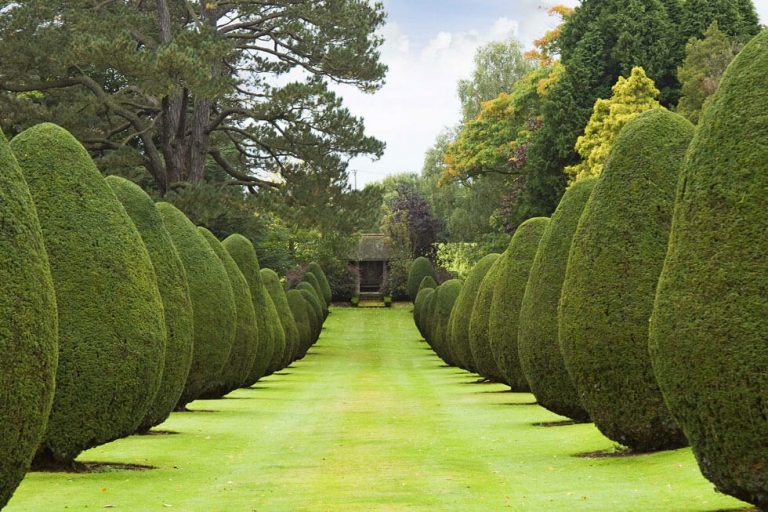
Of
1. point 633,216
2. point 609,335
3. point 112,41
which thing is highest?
point 112,41

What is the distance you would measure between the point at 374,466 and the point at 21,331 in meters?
6.66

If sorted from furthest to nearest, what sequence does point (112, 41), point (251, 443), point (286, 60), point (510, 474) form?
point (286, 60)
point (112, 41)
point (251, 443)
point (510, 474)

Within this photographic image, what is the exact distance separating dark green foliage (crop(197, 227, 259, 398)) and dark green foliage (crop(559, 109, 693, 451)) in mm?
10974

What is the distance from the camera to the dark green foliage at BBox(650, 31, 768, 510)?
8.77m

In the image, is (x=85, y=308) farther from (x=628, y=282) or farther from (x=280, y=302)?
(x=280, y=302)

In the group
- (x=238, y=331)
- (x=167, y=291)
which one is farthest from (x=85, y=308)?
(x=238, y=331)

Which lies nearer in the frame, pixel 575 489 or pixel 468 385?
pixel 575 489

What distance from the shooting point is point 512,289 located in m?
22.6

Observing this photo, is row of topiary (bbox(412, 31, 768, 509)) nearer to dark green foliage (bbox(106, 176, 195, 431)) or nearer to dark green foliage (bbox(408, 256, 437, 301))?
dark green foliage (bbox(106, 176, 195, 431))

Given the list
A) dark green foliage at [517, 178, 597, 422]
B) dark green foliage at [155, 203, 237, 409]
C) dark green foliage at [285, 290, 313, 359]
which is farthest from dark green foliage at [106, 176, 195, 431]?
dark green foliage at [285, 290, 313, 359]

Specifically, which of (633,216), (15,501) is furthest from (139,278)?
(633,216)

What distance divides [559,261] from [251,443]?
5.29m

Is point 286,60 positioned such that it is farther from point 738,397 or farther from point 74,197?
point 738,397

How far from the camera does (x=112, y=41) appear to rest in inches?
1326
